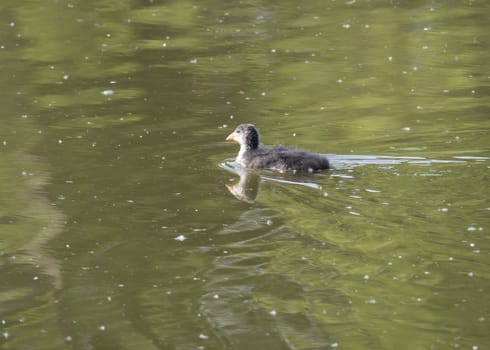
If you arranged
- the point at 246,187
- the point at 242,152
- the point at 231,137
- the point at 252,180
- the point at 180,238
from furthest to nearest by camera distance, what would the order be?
the point at 231,137 < the point at 242,152 < the point at 252,180 < the point at 246,187 < the point at 180,238

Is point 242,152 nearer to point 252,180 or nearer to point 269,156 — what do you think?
point 269,156

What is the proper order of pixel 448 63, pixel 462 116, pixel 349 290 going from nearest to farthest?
pixel 349 290 → pixel 462 116 → pixel 448 63

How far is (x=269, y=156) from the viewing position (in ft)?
41.7

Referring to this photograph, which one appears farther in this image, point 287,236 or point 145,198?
point 145,198

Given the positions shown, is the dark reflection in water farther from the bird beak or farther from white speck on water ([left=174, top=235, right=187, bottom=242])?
white speck on water ([left=174, top=235, right=187, bottom=242])

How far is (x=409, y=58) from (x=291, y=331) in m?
10.8

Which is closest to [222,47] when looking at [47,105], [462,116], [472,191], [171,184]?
[47,105]

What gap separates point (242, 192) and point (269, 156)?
37.1 inches

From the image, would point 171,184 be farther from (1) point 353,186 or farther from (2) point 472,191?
(2) point 472,191

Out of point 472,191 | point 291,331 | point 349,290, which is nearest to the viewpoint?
point 291,331

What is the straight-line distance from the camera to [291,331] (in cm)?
828

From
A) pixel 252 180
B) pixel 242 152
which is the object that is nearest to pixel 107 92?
pixel 242 152

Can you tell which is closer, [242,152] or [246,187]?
[246,187]

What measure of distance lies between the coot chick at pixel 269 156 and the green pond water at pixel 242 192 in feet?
0.55
